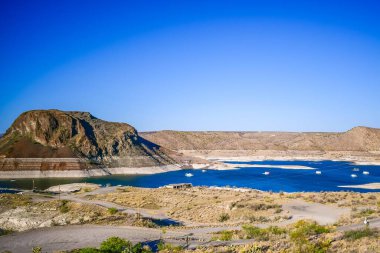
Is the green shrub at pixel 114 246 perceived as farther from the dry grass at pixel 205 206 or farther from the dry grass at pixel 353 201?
the dry grass at pixel 353 201

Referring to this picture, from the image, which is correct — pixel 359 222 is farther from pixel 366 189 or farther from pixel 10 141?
pixel 10 141

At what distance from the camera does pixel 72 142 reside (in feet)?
467

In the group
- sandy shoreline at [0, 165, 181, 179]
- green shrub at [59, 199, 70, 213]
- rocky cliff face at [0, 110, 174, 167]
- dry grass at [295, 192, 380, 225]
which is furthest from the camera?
rocky cliff face at [0, 110, 174, 167]

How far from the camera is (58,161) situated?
12575 centimetres

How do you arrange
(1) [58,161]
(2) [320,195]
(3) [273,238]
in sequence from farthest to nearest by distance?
1. (1) [58,161]
2. (2) [320,195]
3. (3) [273,238]

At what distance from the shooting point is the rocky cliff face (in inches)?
5251

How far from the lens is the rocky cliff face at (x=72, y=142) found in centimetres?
13338

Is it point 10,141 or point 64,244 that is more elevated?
point 10,141

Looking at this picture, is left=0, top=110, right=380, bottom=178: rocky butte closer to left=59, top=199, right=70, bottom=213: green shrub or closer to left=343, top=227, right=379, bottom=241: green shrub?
left=59, top=199, right=70, bottom=213: green shrub

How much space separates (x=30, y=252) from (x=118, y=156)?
11891cm

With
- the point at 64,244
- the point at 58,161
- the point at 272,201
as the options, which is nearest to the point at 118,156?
the point at 58,161

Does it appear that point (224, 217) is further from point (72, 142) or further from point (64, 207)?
point (72, 142)

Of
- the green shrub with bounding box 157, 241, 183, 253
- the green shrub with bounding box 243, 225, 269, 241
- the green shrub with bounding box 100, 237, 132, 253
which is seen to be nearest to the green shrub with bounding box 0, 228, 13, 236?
the green shrub with bounding box 100, 237, 132, 253

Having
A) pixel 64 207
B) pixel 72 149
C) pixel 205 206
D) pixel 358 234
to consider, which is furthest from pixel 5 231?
pixel 72 149
